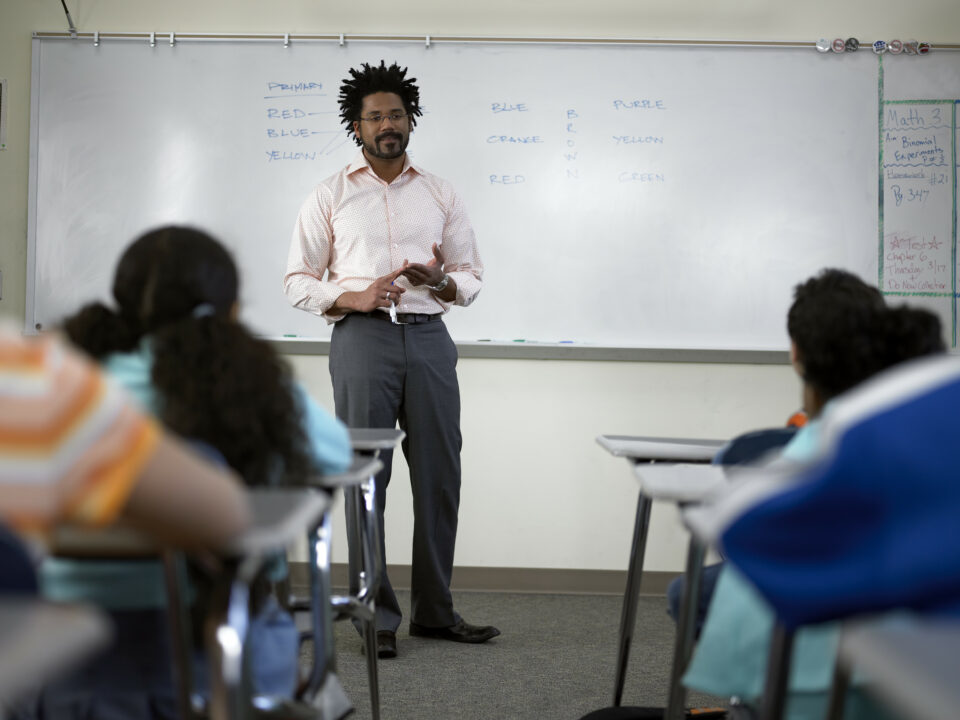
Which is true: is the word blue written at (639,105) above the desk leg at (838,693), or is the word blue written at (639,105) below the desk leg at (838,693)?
above

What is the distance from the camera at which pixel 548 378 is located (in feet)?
12.2

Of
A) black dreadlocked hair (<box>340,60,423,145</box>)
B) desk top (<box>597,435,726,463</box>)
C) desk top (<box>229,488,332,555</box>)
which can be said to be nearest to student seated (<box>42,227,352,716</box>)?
desk top (<box>229,488,332,555</box>)

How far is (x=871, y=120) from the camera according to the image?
3.62 m

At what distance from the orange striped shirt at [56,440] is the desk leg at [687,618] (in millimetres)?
1026

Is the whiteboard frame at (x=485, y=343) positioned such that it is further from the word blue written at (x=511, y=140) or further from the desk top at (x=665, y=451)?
the desk top at (x=665, y=451)

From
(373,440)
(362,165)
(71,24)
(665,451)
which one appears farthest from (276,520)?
(71,24)

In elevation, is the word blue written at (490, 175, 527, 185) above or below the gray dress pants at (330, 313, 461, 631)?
above

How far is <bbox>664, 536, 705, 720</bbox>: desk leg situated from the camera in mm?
1545

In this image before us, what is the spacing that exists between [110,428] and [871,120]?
11.6ft

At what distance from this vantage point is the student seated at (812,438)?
134 cm

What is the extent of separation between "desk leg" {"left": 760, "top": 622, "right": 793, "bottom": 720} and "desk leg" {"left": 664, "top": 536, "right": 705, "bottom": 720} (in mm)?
430

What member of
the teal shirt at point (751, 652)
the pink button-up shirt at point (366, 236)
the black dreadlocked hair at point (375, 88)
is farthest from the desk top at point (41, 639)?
the black dreadlocked hair at point (375, 88)

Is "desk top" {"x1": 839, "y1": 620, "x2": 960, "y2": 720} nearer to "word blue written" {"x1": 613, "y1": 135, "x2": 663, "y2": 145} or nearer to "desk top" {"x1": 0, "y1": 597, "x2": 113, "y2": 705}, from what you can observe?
"desk top" {"x1": 0, "y1": 597, "x2": 113, "y2": 705}

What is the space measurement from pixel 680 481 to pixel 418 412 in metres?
1.69
